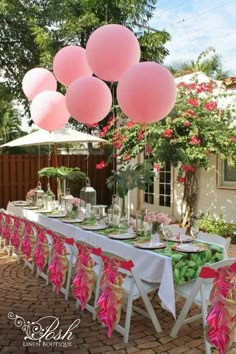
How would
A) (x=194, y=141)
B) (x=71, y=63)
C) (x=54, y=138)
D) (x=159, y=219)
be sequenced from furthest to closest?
(x=54, y=138) < (x=194, y=141) < (x=71, y=63) < (x=159, y=219)

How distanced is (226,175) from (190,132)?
5.91ft

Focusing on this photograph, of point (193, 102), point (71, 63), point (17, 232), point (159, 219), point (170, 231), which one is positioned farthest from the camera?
point (193, 102)

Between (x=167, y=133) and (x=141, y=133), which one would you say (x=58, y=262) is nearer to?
(x=167, y=133)

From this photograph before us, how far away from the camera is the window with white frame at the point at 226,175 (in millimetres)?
8547

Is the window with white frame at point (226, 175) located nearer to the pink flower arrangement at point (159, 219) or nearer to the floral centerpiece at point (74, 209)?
the floral centerpiece at point (74, 209)

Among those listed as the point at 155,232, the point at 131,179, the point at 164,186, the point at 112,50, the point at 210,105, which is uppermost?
the point at 112,50

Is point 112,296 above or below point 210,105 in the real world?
below

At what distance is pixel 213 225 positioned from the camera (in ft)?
26.2

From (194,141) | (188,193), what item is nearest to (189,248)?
(194,141)

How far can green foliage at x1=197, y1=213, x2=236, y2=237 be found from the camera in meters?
7.71

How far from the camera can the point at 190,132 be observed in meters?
7.47

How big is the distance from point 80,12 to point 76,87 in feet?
27.2

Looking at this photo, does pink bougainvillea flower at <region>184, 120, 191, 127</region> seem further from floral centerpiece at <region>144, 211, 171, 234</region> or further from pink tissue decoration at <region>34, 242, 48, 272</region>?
pink tissue decoration at <region>34, 242, 48, 272</region>

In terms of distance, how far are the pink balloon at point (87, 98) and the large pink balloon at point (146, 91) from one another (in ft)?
2.05
